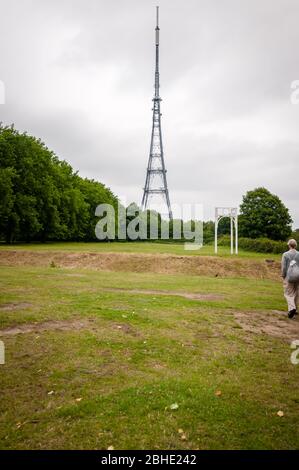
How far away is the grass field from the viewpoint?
4.28m

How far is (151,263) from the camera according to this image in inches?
978

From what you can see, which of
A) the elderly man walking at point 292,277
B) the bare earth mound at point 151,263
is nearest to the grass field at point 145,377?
the elderly man walking at point 292,277

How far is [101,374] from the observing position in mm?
5961

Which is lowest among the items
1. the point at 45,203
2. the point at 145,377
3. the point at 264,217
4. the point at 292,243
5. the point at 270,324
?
the point at 270,324

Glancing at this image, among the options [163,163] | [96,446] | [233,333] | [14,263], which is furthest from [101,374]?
[163,163]

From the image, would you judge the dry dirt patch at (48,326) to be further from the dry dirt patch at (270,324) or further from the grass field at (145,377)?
the dry dirt patch at (270,324)

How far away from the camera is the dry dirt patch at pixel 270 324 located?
29.2ft

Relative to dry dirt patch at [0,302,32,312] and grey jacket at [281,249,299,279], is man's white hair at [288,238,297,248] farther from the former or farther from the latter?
dry dirt patch at [0,302,32,312]

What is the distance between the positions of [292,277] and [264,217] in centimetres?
5072

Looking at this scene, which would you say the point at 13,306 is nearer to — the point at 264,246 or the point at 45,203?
the point at 264,246

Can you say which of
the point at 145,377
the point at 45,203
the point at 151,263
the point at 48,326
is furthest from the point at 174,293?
the point at 45,203

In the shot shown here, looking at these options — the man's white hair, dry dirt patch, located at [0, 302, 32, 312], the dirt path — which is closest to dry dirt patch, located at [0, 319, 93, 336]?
dry dirt patch, located at [0, 302, 32, 312]

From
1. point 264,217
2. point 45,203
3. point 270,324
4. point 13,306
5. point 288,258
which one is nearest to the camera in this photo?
point 270,324

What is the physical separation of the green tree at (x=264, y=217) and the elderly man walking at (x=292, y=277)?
161 feet
